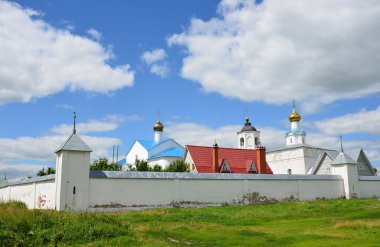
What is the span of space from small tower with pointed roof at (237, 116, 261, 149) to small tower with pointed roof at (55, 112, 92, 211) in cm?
3535

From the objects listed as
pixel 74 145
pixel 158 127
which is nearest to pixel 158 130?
pixel 158 127

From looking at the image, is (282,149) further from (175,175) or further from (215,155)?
(175,175)

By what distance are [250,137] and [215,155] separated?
19.7 m

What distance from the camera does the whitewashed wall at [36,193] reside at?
2122 centimetres

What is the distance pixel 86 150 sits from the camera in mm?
20953

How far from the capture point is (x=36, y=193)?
23.4 metres

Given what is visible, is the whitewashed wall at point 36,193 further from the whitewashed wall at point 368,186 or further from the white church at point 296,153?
the white church at point 296,153

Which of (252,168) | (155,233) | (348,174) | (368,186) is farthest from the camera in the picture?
(252,168)

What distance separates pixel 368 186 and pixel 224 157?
1291 cm

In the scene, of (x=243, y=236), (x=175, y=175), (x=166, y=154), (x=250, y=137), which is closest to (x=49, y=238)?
(x=243, y=236)

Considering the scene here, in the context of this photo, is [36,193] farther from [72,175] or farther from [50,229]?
[50,229]

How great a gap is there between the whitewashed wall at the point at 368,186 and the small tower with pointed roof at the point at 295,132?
1924 cm

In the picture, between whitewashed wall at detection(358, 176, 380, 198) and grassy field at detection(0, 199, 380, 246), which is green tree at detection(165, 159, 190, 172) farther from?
grassy field at detection(0, 199, 380, 246)

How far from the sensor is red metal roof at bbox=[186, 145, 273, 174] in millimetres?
36688
